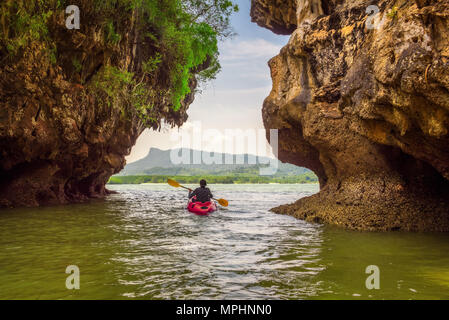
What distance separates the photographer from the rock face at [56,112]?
1255 cm

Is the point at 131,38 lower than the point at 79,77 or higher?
higher

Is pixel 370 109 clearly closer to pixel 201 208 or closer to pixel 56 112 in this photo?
pixel 201 208

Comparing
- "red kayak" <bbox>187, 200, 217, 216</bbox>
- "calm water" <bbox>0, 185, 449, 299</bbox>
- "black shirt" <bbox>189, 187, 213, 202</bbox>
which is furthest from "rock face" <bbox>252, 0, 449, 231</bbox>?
"black shirt" <bbox>189, 187, 213, 202</bbox>

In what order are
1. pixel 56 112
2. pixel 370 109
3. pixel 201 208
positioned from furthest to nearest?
pixel 56 112
pixel 201 208
pixel 370 109

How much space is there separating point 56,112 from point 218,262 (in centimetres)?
1131

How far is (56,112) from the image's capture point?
1414cm

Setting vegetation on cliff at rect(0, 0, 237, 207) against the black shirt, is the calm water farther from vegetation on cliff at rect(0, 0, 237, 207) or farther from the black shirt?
vegetation on cliff at rect(0, 0, 237, 207)

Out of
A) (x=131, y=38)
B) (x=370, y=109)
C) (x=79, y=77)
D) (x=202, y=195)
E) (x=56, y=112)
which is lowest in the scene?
(x=202, y=195)

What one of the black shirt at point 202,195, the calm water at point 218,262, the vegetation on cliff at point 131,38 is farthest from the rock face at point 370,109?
the vegetation on cliff at point 131,38

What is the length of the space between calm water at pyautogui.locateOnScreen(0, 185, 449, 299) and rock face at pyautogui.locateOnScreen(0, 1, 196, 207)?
5045mm

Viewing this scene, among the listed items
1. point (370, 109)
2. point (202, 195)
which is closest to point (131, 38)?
point (202, 195)

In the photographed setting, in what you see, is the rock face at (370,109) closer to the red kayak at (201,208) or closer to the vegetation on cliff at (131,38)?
the red kayak at (201,208)

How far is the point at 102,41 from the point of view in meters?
14.1
